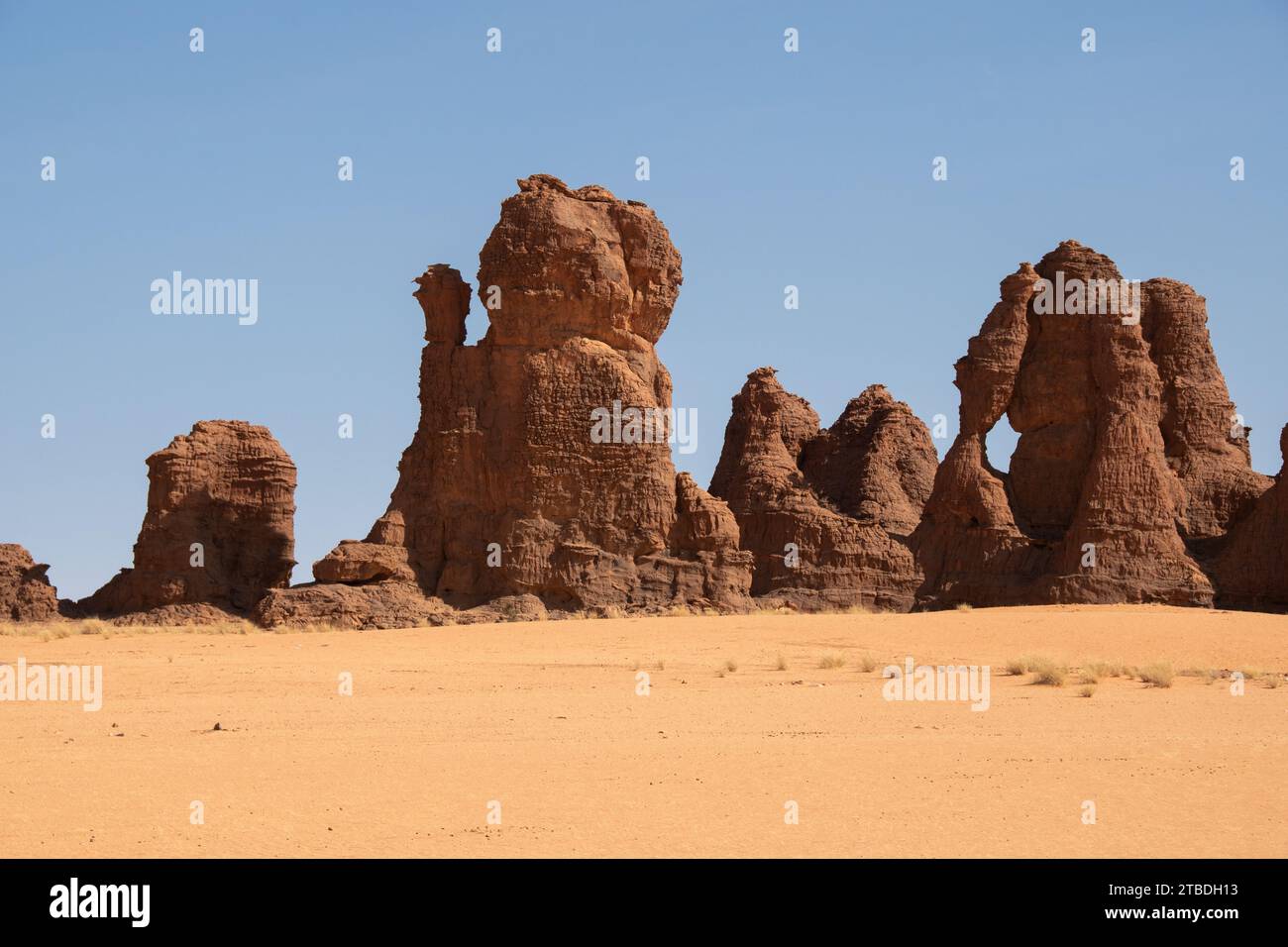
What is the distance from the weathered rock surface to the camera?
42844mm

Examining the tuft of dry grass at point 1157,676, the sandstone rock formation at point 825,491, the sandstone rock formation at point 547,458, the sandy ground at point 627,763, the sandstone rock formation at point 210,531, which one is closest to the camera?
the sandy ground at point 627,763

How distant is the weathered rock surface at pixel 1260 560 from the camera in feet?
141

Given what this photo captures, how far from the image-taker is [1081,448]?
4659cm

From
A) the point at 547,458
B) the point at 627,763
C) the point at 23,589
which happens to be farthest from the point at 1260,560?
the point at 627,763

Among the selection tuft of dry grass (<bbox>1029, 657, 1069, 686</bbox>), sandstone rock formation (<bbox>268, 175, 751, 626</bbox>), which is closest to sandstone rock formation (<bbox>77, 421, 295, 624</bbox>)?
sandstone rock formation (<bbox>268, 175, 751, 626</bbox>)

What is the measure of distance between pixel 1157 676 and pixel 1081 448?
27437 mm

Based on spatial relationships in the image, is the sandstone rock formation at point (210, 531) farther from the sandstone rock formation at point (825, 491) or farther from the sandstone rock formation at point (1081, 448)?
the sandstone rock formation at point (1081, 448)

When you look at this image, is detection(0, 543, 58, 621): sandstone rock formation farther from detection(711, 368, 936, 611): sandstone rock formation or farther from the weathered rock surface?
the weathered rock surface

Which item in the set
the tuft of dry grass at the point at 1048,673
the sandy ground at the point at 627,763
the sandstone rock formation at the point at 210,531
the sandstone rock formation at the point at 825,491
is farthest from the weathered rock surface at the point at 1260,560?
the sandstone rock formation at the point at 210,531

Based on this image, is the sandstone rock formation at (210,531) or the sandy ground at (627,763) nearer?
the sandy ground at (627,763)

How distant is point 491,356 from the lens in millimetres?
35719

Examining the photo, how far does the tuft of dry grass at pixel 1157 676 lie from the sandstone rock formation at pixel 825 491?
802 inches

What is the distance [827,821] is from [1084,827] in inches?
66.7
